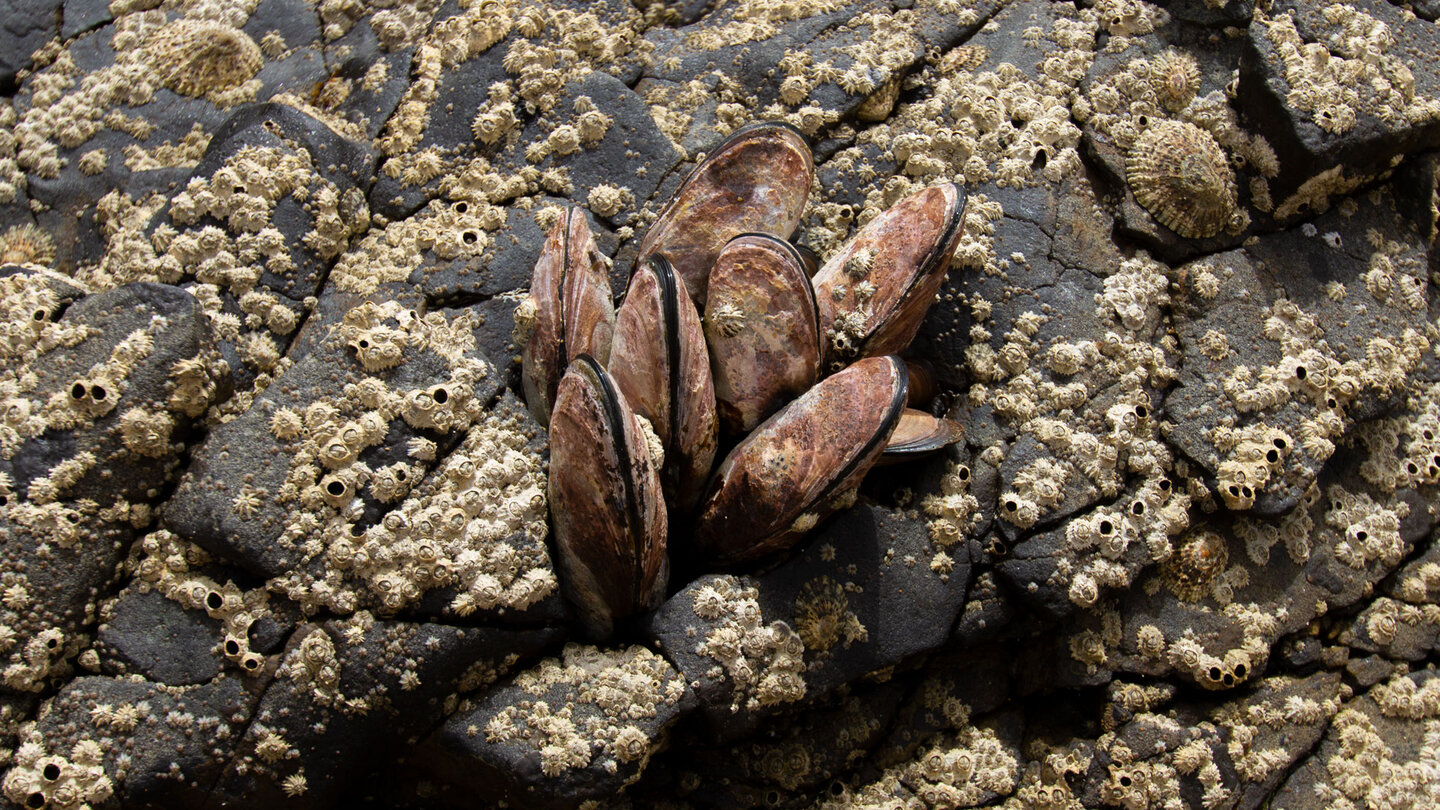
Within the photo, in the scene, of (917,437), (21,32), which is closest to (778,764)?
(917,437)

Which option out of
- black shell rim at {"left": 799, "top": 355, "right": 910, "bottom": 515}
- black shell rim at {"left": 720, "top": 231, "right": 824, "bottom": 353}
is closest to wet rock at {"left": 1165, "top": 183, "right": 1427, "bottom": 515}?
black shell rim at {"left": 799, "top": 355, "right": 910, "bottom": 515}

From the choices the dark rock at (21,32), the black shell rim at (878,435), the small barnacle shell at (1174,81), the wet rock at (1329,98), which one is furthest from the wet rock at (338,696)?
the wet rock at (1329,98)

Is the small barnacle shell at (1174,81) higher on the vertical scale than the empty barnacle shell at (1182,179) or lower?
higher

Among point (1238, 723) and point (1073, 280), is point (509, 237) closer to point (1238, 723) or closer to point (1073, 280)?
point (1073, 280)

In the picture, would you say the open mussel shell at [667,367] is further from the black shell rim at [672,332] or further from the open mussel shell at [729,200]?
the open mussel shell at [729,200]

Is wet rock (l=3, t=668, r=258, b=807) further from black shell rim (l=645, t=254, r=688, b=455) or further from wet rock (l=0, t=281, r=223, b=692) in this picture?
black shell rim (l=645, t=254, r=688, b=455)

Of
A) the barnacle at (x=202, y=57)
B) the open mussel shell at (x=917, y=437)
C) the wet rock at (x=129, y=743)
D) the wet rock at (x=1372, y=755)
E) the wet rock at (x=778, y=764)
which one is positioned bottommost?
the wet rock at (x=1372, y=755)
